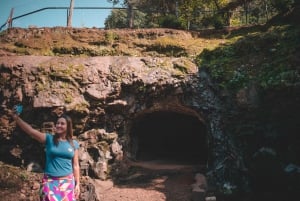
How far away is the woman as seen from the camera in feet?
12.6

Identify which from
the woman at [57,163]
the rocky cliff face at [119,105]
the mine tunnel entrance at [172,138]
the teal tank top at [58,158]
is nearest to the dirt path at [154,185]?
the rocky cliff face at [119,105]

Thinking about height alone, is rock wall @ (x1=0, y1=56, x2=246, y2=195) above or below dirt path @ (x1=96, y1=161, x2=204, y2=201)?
above

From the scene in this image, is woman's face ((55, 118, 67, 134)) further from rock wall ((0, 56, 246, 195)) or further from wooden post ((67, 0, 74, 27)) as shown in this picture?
wooden post ((67, 0, 74, 27))

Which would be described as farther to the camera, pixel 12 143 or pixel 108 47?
pixel 108 47

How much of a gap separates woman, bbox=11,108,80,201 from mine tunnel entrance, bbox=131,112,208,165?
10.0 meters

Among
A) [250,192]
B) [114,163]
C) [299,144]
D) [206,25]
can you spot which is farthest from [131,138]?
[206,25]

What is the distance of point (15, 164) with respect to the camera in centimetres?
934

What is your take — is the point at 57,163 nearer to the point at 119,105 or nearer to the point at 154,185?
the point at 154,185

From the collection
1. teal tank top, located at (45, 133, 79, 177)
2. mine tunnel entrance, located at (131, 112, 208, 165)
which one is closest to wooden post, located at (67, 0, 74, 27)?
mine tunnel entrance, located at (131, 112, 208, 165)

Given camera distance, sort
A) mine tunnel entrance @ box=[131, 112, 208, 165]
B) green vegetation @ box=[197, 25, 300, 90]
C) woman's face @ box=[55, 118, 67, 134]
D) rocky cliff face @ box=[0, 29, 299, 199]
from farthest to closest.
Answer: mine tunnel entrance @ box=[131, 112, 208, 165]
green vegetation @ box=[197, 25, 300, 90]
rocky cliff face @ box=[0, 29, 299, 199]
woman's face @ box=[55, 118, 67, 134]

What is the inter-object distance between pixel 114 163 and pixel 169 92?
332 centimetres

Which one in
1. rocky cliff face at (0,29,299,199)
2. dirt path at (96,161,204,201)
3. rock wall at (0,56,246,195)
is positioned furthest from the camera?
rock wall at (0,56,246,195)

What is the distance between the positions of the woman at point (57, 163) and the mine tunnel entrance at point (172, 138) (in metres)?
10.0

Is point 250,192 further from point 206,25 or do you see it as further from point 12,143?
point 206,25
